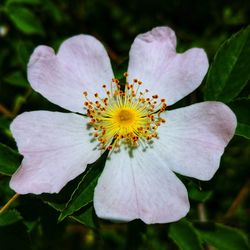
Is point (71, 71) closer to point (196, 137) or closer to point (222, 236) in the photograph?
point (196, 137)

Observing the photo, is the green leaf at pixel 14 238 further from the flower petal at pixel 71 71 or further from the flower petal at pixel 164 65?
the flower petal at pixel 164 65

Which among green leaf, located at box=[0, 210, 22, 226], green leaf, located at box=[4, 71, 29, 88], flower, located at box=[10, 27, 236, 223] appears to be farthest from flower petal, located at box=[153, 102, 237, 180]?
green leaf, located at box=[4, 71, 29, 88]

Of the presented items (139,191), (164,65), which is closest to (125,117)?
(164,65)

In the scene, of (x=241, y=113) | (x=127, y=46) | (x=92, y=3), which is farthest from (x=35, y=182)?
(x=92, y=3)

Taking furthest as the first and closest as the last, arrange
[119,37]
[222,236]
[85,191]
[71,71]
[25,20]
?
[119,37]
[25,20]
[222,236]
[71,71]
[85,191]

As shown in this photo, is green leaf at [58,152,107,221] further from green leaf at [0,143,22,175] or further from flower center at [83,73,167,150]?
green leaf at [0,143,22,175]

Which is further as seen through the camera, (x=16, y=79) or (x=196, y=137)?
(x=16, y=79)
